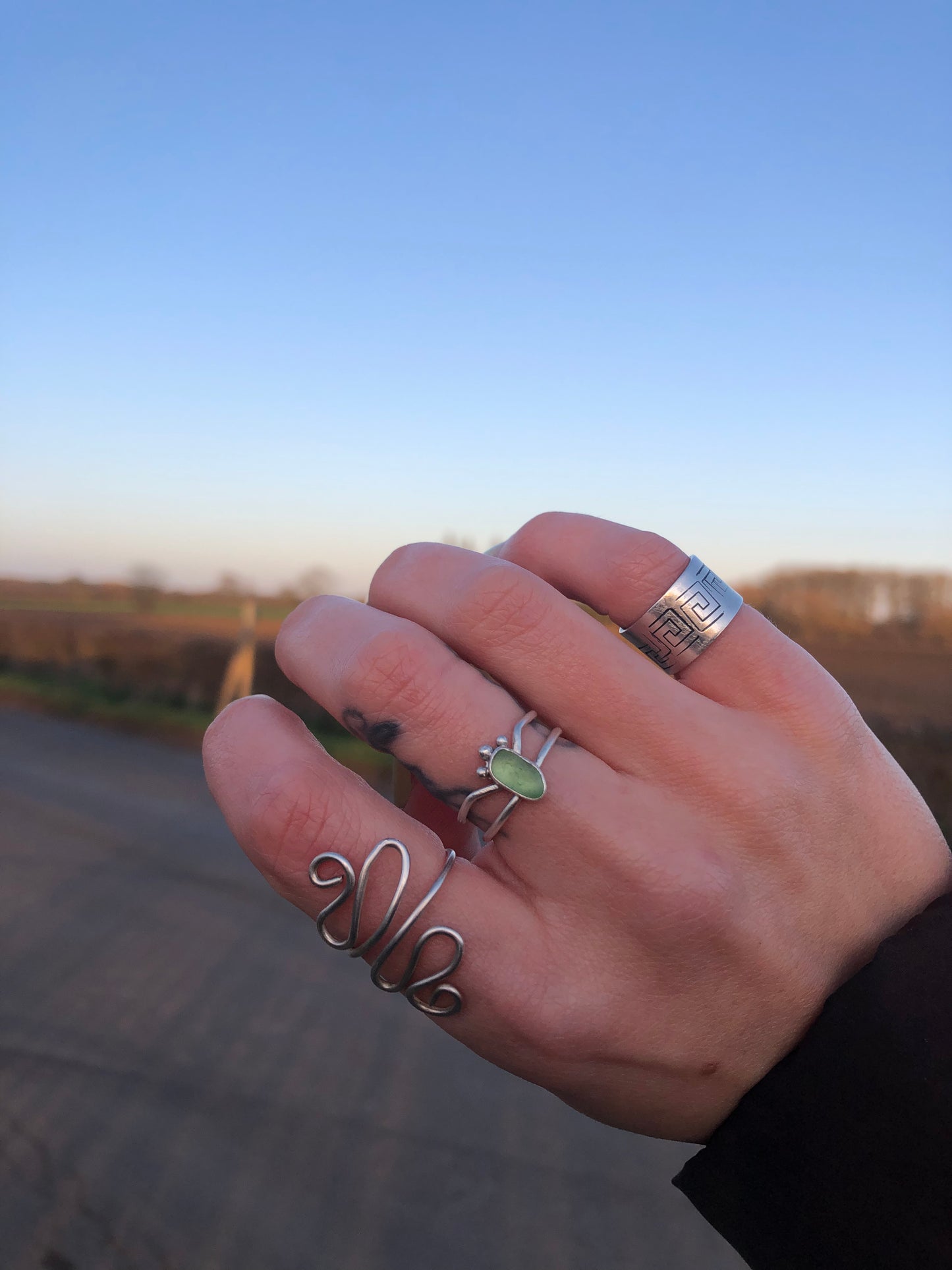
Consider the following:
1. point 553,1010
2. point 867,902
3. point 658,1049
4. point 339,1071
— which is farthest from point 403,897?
point 339,1071

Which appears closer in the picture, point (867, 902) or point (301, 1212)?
point (867, 902)

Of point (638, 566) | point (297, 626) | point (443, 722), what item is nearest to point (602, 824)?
point (443, 722)

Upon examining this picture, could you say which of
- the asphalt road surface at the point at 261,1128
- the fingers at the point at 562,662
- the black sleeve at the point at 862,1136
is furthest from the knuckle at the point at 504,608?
the asphalt road surface at the point at 261,1128

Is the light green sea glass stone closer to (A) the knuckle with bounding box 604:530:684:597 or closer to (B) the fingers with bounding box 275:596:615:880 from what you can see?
(B) the fingers with bounding box 275:596:615:880

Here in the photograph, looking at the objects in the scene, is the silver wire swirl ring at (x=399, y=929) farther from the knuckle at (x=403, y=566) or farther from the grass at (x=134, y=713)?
the grass at (x=134, y=713)

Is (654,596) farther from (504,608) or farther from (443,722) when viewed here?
(443,722)

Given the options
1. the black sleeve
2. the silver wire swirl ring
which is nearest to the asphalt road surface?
the black sleeve

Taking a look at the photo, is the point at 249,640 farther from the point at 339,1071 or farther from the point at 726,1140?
the point at 726,1140
